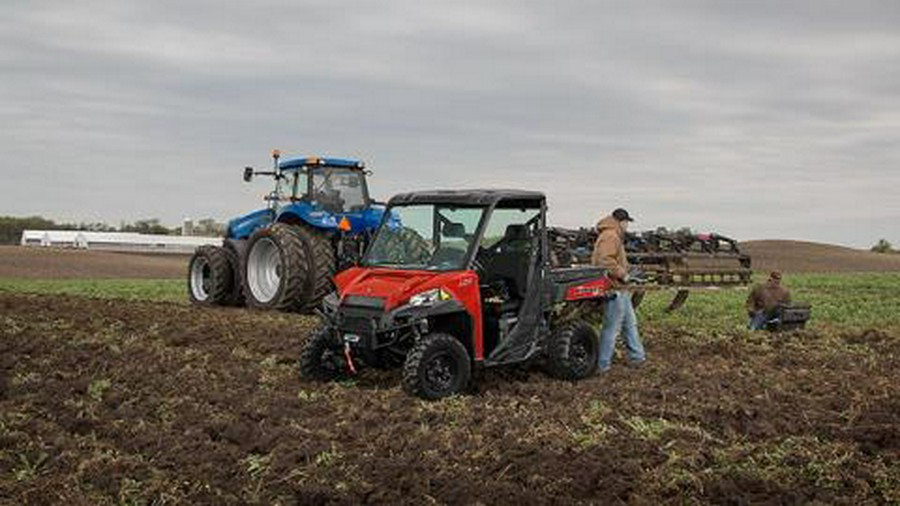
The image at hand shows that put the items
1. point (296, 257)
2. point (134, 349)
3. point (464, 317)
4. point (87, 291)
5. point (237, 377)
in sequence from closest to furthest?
1. point (464, 317)
2. point (237, 377)
3. point (134, 349)
4. point (296, 257)
5. point (87, 291)

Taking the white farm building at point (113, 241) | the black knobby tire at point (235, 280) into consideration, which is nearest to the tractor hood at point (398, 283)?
the black knobby tire at point (235, 280)

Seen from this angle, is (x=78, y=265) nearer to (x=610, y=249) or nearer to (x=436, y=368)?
(x=610, y=249)

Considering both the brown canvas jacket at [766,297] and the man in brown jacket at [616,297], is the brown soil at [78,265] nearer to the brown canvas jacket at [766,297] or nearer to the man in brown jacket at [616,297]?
the brown canvas jacket at [766,297]

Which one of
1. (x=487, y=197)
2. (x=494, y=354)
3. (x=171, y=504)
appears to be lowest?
(x=171, y=504)

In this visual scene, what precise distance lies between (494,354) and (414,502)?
3.37m

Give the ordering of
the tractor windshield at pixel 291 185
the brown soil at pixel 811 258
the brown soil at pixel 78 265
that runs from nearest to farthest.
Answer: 1. the tractor windshield at pixel 291 185
2. the brown soil at pixel 78 265
3. the brown soil at pixel 811 258

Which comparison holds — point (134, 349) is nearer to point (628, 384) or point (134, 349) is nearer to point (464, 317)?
point (464, 317)

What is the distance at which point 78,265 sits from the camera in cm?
3944

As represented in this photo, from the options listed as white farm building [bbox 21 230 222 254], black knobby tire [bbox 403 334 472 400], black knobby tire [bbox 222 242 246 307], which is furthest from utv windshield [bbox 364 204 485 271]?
white farm building [bbox 21 230 222 254]

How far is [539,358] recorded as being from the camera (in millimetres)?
9922

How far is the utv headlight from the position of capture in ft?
28.3

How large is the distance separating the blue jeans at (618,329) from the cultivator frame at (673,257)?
364 centimetres

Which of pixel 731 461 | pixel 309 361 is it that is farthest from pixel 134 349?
pixel 731 461

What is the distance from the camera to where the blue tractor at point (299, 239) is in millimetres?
14898
